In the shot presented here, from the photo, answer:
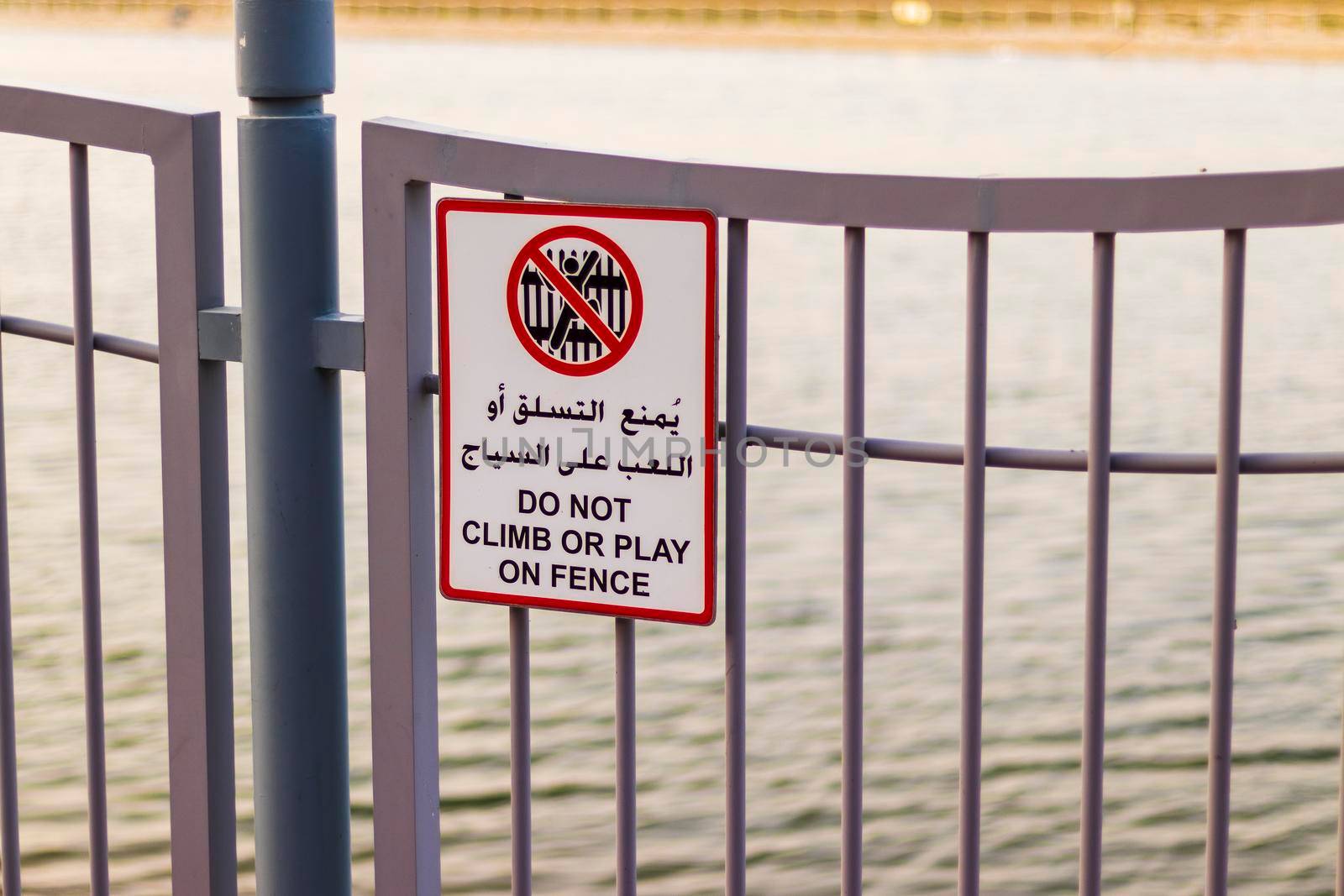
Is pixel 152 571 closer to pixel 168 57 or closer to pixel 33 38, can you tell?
pixel 168 57

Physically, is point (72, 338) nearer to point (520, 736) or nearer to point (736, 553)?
point (520, 736)

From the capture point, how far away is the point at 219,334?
2104 millimetres

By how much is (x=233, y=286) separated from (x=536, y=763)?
507 cm

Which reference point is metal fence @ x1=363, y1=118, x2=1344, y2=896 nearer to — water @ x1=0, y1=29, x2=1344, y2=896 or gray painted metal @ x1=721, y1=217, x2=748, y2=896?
gray painted metal @ x1=721, y1=217, x2=748, y2=896

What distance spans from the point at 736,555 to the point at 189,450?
2.25 feet

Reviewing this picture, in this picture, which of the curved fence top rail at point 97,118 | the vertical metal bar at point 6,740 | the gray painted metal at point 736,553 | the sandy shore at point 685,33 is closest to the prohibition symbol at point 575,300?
the gray painted metal at point 736,553

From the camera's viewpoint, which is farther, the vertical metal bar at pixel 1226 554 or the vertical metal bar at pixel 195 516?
the vertical metal bar at pixel 195 516

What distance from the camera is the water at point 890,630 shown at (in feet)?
12.5

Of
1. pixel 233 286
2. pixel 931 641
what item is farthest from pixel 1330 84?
pixel 931 641

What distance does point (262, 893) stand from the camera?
216 centimetres

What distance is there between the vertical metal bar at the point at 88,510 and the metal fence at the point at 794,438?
15.1 inches

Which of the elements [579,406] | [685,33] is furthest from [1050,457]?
[685,33]

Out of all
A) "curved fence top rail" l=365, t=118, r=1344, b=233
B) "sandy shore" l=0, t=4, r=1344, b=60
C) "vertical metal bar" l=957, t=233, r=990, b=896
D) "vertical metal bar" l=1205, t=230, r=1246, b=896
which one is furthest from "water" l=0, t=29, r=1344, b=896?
"sandy shore" l=0, t=4, r=1344, b=60

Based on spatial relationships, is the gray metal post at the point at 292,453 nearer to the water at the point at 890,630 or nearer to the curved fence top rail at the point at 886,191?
the curved fence top rail at the point at 886,191
